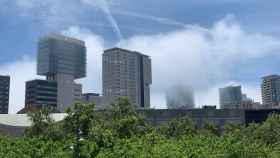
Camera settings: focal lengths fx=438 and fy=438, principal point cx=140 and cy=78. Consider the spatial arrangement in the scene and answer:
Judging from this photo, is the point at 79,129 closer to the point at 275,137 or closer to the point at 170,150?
the point at 170,150

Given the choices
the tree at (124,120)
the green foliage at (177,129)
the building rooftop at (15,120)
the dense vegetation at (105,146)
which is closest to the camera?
the dense vegetation at (105,146)

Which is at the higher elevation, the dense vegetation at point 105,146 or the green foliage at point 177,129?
the dense vegetation at point 105,146

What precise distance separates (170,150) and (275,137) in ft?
138

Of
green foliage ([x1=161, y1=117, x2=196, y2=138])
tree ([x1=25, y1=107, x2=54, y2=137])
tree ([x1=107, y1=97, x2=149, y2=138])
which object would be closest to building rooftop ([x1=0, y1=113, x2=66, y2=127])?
green foliage ([x1=161, y1=117, x2=196, y2=138])

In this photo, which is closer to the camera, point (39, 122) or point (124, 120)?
point (124, 120)

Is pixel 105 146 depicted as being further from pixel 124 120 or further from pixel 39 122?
pixel 39 122

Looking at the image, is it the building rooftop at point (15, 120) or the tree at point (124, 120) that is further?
the building rooftop at point (15, 120)

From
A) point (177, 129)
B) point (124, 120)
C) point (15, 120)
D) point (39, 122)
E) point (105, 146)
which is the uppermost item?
point (124, 120)

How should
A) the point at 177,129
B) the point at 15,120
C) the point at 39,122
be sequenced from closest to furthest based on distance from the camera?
the point at 39,122
the point at 177,129
the point at 15,120

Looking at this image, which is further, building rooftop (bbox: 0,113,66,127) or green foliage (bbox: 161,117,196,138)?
building rooftop (bbox: 0,113,66,127)

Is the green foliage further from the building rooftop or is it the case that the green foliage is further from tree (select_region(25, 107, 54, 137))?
the building rooftop

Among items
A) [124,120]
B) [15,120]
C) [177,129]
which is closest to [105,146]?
[124,120]

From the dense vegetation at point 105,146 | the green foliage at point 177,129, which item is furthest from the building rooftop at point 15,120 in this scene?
the dense vegetation at point 105,146

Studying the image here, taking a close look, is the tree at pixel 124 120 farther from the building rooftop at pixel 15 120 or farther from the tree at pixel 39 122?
the building rooftop at pixel 15 120
